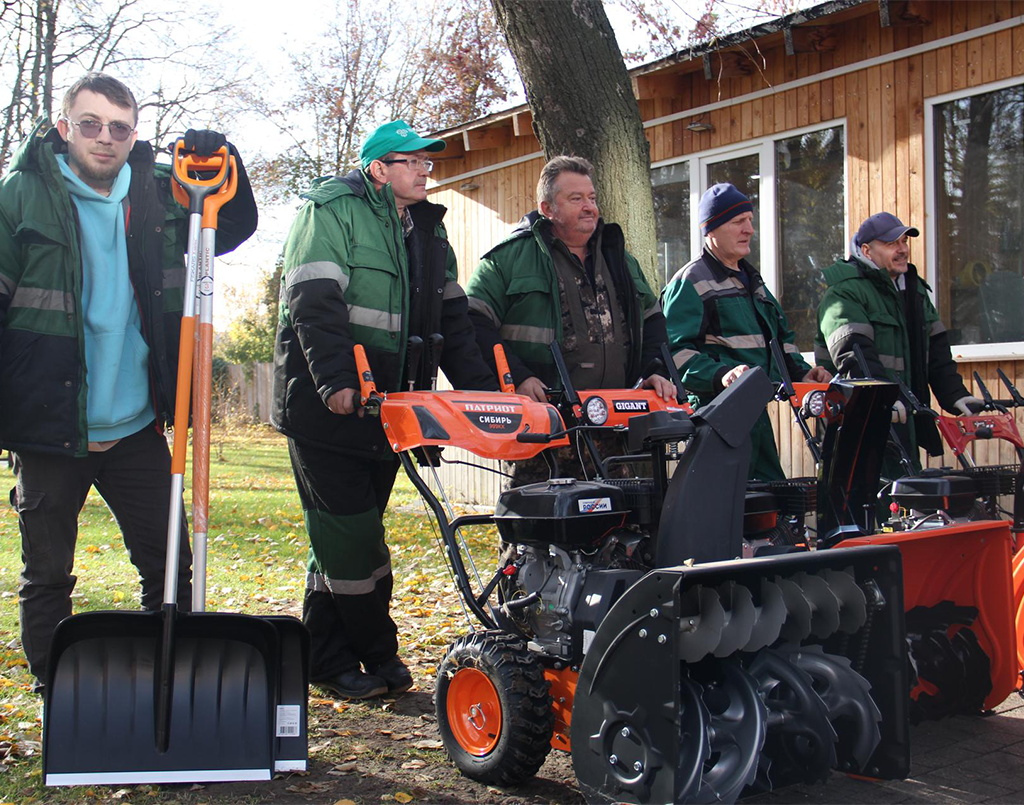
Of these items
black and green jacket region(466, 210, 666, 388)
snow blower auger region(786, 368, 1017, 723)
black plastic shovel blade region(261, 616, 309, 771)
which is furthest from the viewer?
black and green jacket region(466, 210, 666, 388)

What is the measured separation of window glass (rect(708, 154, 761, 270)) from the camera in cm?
892

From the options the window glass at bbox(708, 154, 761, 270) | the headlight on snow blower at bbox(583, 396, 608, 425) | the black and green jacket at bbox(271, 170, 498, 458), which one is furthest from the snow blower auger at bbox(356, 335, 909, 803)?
the window glass at bbox(708, 154, 761, 270)

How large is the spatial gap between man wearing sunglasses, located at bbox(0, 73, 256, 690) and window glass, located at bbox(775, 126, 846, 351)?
5467mm

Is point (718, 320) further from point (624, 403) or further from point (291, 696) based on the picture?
point (291, 696)

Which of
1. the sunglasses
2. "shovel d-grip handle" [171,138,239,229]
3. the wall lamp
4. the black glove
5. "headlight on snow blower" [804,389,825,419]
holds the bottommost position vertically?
"headlight on snow blower" [804,389,825,419]

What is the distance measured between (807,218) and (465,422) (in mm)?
5827

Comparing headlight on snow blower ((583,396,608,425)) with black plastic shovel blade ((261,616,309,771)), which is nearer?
black plastic shovel blade ((261,616,309,771))

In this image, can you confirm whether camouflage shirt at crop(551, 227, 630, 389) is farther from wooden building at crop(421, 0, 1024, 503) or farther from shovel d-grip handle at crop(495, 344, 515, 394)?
wooden building at crop(421, 0, 1024, 503)

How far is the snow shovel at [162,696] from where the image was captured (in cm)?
321

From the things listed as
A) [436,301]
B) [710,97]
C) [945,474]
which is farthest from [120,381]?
[710,97]

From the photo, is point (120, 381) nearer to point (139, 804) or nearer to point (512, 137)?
point (139, 804)

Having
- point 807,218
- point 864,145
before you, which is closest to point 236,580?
point 807,218

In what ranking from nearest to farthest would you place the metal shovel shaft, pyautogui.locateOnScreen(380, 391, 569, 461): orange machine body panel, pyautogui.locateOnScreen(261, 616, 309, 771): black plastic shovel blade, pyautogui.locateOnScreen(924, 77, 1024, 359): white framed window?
pyautogui.locateOnScreen(261, 616, 309, 771): black plastic shovel blade
pyautogui.locateOnScreen(380, 391, 569, 461): orange machine body panel
the metal shovel shaft
pyautogui.locateOnScreen(924, 77, 1024, 359): white framed window

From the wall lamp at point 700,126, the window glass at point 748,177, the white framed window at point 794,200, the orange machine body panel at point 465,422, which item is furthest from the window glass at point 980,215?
the orange machine body panel at point 465,422
